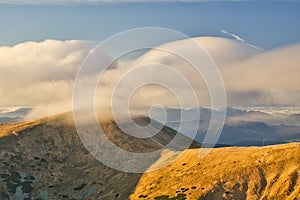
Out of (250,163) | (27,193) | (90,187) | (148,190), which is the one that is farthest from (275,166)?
(27,193)

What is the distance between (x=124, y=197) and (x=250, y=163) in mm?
50939

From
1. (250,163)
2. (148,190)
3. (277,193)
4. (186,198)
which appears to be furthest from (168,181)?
(277,193)

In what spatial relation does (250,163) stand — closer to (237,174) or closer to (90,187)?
(237,174)

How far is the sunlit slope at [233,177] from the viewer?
510 ft

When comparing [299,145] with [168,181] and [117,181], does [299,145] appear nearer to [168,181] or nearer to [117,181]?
[168,181]

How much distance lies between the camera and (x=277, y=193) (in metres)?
152

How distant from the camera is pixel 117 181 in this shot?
196250 mm

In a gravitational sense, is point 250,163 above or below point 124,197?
above

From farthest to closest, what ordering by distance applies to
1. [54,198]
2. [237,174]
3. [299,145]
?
[54,198], [299,145], [237,174]

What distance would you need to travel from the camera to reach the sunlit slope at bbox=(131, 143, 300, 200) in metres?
155

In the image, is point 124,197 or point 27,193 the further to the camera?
point 27,193

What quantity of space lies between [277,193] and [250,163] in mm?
22033

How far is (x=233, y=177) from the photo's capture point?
16462 cm

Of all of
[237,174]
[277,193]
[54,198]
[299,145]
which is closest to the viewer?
[277,193]
